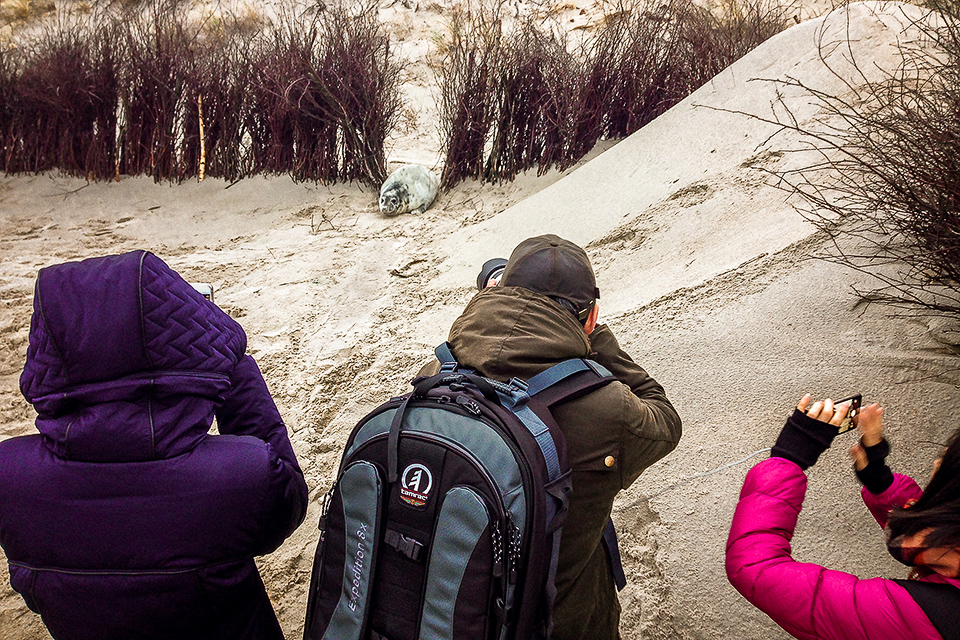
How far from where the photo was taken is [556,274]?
118 centimetres

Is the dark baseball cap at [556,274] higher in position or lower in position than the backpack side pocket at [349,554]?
higher

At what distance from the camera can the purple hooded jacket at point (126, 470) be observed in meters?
0.97

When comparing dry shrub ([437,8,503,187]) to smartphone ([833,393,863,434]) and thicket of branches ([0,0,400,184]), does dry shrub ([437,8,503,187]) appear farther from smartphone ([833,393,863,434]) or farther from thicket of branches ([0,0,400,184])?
smartphone ([833,393,863,434])

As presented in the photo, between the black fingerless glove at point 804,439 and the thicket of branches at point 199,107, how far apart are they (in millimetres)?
4379

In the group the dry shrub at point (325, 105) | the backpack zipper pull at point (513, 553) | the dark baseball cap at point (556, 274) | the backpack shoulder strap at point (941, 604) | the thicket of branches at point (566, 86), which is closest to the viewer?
the backpack shoulder strap at point (941, 604)

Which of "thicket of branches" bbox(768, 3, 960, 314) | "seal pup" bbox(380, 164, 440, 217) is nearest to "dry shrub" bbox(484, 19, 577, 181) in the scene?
"seal pup" bbox(380, 164, 440, 217)

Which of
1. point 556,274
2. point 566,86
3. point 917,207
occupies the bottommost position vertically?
point 556,274

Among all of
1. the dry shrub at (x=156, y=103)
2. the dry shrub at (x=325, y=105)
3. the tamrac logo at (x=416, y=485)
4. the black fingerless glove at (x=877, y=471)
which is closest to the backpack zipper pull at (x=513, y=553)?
the tamrac logo at (x=416, y=485)

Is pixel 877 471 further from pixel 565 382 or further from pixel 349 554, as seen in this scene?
pixel 349 554

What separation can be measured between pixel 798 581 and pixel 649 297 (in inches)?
69.0

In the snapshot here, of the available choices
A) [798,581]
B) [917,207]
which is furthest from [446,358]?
[917,207]

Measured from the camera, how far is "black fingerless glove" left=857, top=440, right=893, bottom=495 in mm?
1061

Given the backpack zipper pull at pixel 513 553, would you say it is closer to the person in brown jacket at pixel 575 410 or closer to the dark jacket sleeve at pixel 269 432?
the person in brown jacket at pixel 575 410

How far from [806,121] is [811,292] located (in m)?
1.34
